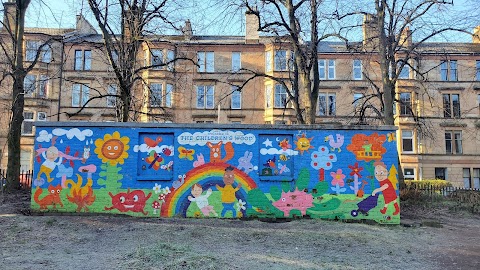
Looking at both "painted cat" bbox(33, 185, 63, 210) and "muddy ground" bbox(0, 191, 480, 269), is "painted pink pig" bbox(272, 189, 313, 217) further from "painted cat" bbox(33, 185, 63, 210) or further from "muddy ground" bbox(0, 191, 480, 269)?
"painted cat" bbox(33, 185, 63, 210)

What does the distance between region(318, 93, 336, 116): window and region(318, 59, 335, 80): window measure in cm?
181

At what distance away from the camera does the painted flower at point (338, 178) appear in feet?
37.3

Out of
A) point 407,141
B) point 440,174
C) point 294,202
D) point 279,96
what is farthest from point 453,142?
point 294,202

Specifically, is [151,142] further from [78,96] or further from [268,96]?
[78,96]

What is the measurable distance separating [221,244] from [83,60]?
3526 cm

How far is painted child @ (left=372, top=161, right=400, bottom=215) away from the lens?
1130cm

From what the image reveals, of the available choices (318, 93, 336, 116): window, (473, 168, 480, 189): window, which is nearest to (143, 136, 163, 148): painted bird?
(318, 93, 336, 116): window

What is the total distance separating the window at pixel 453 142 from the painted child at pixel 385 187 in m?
31.2

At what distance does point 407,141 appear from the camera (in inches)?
1483

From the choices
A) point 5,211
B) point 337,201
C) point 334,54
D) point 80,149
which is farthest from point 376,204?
point 334,54

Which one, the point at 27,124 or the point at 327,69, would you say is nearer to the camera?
the point at 27,124

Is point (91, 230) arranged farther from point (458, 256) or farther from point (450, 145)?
point (450, 145)

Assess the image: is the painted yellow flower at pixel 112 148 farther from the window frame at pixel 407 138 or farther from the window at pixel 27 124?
the window frame at pixel 407 138

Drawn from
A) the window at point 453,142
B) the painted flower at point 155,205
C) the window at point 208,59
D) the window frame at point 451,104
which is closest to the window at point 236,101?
the window at point 208,59
